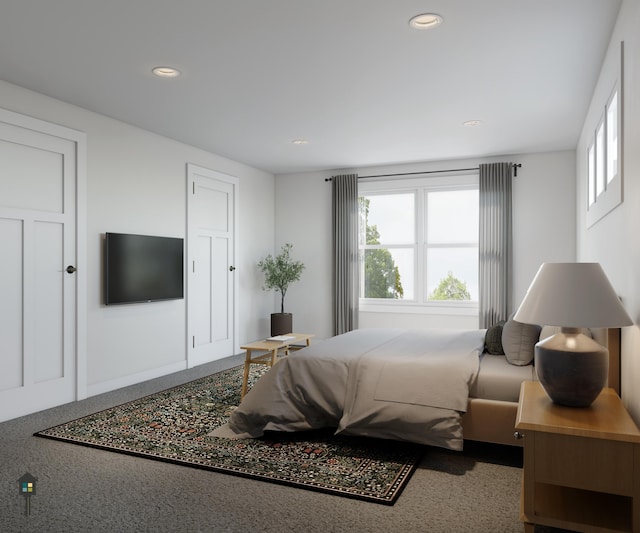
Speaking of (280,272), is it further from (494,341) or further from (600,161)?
(600,161)

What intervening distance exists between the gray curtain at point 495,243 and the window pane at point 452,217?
0.23 m

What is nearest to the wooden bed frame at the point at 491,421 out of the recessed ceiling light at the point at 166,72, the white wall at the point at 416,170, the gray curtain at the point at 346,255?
the recessed ceiling light at the point at 166,72

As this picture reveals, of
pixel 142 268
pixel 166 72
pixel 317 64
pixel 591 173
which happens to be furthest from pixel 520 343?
pixel 142 268

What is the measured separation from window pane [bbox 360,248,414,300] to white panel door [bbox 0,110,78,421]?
411 cm

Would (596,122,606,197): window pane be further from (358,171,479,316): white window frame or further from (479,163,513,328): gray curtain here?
(358,171,479,316): white window frame

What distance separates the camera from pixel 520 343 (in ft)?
11.0

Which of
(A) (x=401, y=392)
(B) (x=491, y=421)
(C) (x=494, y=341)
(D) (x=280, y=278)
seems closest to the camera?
(B) (x=491, y=421)

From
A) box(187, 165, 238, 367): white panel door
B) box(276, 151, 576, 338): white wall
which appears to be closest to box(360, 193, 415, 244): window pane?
box(276, 151, 576, 338): white wall

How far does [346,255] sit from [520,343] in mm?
4126

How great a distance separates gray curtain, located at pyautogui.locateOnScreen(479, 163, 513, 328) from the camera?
6484 mm

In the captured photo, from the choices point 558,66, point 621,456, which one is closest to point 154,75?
point 558,66

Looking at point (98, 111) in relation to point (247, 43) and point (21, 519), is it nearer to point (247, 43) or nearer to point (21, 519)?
point (247, 43)

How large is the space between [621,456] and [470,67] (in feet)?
9.15

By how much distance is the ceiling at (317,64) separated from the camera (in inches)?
115
